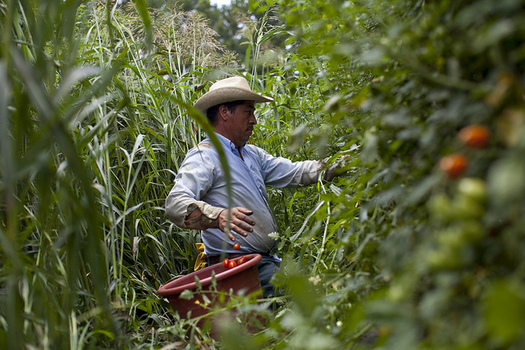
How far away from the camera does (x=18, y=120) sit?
31.4 inches

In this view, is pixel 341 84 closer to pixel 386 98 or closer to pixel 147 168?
pixel 386 98

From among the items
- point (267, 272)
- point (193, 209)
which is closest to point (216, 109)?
point (193, 209)

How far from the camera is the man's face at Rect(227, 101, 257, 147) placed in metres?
2.75

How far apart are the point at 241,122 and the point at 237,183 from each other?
40 cm

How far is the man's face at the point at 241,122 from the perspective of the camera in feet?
9.04

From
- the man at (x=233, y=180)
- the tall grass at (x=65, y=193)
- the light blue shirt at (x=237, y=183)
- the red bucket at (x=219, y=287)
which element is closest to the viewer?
the tall grass at (x=65, y=193)

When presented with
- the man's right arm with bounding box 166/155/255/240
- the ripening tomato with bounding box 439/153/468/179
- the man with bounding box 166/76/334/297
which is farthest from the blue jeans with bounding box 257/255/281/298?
the ripening tomato with bounding box 439/153/468/179

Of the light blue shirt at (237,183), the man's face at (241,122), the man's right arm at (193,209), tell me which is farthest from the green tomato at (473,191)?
the man's face at (241,122)

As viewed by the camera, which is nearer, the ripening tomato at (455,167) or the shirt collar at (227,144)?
the ripening tomato at (455,167)

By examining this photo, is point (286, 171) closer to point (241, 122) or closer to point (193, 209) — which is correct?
point (241, 122)

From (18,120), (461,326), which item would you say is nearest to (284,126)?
(18,120)

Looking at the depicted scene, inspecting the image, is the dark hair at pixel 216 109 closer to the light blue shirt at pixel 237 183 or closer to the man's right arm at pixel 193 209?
the light blue shirt at pixel 237 183

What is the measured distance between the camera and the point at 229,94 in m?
2.68

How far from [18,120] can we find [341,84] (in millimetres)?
980
